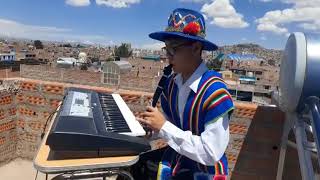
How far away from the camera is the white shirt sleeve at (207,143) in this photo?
1.55 m

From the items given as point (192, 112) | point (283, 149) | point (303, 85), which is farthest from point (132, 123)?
point (283, 149)

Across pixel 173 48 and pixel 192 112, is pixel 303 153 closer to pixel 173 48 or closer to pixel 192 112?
pixel 192 112

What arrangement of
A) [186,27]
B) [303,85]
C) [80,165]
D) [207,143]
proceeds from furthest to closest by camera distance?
[303,85], [186,27], [207,143], [80,165]

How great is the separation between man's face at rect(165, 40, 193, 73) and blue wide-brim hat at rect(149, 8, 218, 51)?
0.10 ft

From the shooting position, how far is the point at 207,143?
155 cm

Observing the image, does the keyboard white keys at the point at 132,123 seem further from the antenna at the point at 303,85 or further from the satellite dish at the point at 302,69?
the satellite dish at the point at 302,69

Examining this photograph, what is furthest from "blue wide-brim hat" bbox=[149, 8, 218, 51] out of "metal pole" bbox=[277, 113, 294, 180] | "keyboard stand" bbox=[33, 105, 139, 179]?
"metal pole" bbox=[277, 113, 294, 180]

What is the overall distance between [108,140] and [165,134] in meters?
0.27

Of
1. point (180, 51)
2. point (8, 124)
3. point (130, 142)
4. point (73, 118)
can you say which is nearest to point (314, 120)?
point (180, 51)

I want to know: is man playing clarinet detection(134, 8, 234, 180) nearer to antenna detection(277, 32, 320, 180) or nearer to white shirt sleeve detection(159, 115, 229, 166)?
white shirt sleeve detection(159, 115, 229, 166)

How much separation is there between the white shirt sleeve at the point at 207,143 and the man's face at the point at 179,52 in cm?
32

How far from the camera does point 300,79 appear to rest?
7.39ft

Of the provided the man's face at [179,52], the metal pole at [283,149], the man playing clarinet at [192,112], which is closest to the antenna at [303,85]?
the metal pole at [283,149]

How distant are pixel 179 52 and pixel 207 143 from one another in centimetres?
43
